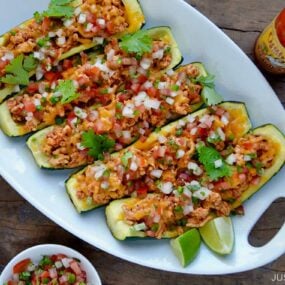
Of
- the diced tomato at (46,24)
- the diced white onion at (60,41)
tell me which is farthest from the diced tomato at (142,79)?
the diced tomato at (46,24)

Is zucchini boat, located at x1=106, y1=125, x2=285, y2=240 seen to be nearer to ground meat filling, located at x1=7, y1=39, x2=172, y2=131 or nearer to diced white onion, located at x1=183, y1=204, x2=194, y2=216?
diced white onion, located at x1=183, y1=204, x2=194, y2=216

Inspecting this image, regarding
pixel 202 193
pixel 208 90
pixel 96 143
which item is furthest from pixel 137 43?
pixel 202 193

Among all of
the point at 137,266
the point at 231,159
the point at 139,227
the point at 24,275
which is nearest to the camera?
the point at 139,227

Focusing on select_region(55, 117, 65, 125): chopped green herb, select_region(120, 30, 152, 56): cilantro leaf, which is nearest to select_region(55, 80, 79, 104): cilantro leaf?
select_region(55, 117, 65, 125): chopped green herb

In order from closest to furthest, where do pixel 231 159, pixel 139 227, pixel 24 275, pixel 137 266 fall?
pixel 139 227, pixel 231 159, pixel 24 275, pixel 137 266

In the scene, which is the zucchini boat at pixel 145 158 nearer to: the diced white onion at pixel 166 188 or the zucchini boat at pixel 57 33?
the diced white onion at pixel 166 188

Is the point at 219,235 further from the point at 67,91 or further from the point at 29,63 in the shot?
the point at 29,63

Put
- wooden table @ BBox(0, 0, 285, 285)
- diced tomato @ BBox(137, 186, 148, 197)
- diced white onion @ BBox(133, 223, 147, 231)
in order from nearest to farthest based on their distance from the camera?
diced white onion @ BBox(133, 223, 147, 231) < diced tomato @ BBox(137, 186, 148, 197) < wooden table @ BBox(0, 0, 285, 285)
